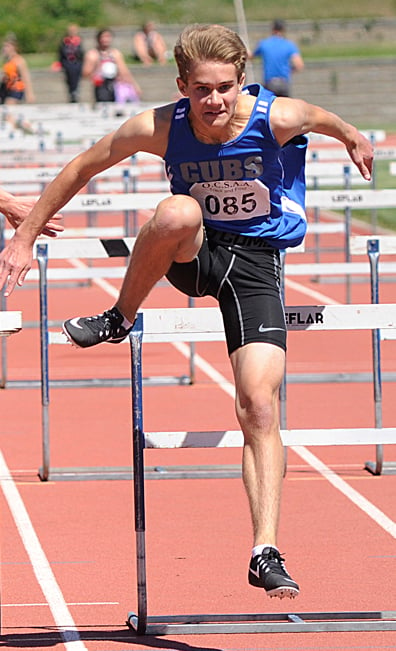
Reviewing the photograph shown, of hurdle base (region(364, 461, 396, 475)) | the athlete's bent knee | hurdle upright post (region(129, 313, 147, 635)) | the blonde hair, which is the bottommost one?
hurdle upright post (region(129, 313, 147, 635))

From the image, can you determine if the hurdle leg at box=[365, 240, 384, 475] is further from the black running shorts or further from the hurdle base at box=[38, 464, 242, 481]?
the black running shorts

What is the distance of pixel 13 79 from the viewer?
106ft

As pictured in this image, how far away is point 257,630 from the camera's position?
19.0 feet

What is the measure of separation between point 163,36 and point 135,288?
46.8 metres

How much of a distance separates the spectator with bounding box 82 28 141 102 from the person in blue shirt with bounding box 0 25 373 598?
76.8ft

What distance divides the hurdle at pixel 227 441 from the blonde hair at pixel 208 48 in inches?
35.3

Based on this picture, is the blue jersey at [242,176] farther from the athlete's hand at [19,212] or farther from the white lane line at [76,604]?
the white lane line at [76,604]

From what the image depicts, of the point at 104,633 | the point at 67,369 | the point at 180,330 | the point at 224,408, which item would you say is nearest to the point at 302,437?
the point at 180,330

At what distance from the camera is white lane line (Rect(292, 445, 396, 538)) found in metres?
7.59

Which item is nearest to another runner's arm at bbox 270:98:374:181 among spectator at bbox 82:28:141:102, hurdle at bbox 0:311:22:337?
hurdle at bbox 0:311:22:337

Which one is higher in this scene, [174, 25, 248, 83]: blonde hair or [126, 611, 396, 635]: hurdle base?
[174, 25, 248, 83]: blonde hair

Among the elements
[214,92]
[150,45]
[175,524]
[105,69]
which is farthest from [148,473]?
[150,45]

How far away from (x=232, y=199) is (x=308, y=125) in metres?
0.38

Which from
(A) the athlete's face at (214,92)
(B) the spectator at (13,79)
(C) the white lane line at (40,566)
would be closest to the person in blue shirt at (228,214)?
(A) the athlete's face at (214,92)
